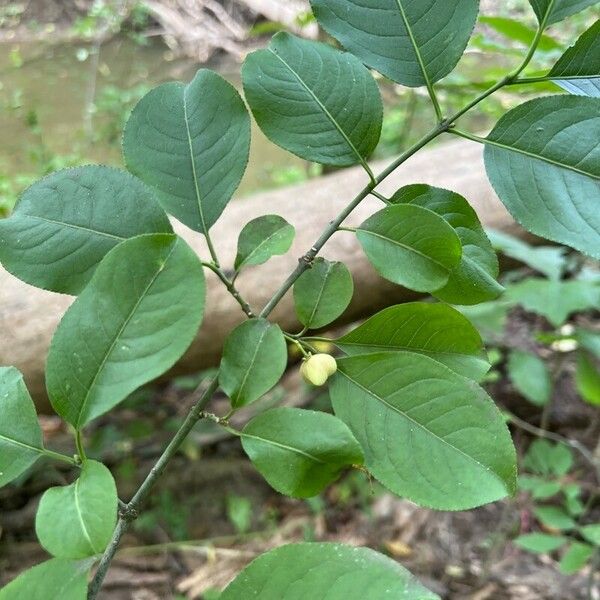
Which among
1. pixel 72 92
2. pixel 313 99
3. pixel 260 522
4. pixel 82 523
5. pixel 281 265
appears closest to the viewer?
pixel 82 523

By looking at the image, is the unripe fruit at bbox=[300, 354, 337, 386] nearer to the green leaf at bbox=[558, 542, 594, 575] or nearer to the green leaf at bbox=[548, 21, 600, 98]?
the green leaf at bbox=[548, 21, 600, 98]

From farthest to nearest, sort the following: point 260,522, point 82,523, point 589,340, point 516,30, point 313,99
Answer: point 260,522 → point 589,340 → point 516,30 → point 313,99 → point 82,523

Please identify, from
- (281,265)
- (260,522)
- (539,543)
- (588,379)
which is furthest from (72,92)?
(539,543)

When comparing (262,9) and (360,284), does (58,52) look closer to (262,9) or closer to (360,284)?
(262,9)

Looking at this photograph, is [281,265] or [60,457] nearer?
[60,457]

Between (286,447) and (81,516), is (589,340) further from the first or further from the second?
(81,516)

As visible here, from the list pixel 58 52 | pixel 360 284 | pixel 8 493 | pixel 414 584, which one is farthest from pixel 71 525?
pixel 58 52

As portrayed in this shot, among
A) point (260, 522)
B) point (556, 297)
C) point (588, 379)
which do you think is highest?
point (556, 297)

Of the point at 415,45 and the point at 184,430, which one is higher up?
the point at 415,45

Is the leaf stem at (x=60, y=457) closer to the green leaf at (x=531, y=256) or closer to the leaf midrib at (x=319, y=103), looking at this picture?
the leaf midrib at (x=319, y=103)
